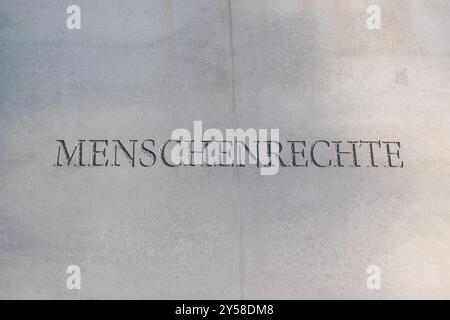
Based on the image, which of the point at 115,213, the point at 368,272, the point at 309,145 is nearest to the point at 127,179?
the point at 115,213

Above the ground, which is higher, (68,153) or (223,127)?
(223,127)

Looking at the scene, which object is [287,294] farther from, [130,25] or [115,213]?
[130,25]

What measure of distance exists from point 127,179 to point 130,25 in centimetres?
134

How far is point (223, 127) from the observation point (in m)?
5.45

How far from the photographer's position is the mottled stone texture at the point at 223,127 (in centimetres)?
515

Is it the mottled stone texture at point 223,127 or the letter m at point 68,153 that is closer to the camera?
the mottled stone texture at point 223,127

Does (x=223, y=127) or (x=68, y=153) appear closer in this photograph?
(x=68, y=153)

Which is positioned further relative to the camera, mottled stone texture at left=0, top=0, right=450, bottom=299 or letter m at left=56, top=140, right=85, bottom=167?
letter m at left=56, top=140, right=85, bottom=167

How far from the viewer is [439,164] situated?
5.50 meters

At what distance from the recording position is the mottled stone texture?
16.9 feet
